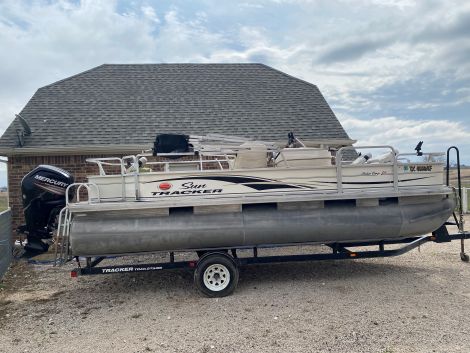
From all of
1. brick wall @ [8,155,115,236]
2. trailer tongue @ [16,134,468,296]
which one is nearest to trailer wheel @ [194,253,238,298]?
trailer tongue @ [16,134,468,296]

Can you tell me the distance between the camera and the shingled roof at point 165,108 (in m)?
10.2

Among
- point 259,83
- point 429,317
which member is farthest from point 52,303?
point 259,83

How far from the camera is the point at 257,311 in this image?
5184 millimetres

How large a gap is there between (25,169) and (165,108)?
Result: 156 inches

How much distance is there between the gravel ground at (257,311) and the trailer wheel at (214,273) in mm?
138

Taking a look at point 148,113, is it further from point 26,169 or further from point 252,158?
point 252,158

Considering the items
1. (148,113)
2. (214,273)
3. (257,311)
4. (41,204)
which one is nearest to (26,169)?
(148,113)

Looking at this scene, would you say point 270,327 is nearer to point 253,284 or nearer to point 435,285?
point 253,284

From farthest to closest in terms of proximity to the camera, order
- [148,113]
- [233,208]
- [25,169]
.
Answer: [148,113], [25,169], [233,208]

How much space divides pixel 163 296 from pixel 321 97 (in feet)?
29.4

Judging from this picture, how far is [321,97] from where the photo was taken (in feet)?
42.1

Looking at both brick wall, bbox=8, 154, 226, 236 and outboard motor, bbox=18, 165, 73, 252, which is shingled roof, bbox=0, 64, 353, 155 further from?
outboard motor, bbox=18, 165, 73, 252

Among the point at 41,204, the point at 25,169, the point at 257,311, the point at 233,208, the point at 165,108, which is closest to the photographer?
the point at 257,311

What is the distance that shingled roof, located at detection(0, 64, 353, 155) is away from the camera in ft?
33.5
